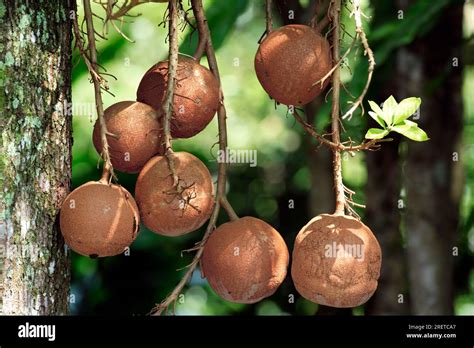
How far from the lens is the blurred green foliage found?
7.91 feet

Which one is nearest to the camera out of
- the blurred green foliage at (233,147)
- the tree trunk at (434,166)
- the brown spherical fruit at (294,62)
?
the brown spherical fruit at (294,62)

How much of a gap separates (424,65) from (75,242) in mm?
1646

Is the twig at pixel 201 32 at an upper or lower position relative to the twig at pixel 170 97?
upper

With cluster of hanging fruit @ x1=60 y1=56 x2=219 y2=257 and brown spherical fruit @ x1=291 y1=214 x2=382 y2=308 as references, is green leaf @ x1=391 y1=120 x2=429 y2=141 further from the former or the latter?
cluster of hanging fruit @ x1=60 y1=56 x2=219 y2=257

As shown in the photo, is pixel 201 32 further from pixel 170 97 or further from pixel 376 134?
pixel 376 134

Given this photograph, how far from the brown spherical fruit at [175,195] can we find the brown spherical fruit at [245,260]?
2.2 inches

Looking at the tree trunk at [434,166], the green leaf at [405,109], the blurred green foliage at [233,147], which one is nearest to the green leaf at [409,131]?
the green leaf at [405,109]

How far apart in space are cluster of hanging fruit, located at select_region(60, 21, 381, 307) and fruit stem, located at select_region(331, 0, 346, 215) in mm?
19

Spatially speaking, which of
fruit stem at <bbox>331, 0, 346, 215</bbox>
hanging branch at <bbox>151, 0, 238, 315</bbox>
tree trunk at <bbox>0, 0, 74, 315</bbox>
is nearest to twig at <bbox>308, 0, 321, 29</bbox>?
fruit stem at <bbox>331, 0, 346, 215</bbox>

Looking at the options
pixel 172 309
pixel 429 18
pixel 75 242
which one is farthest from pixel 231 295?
pixel 429 18

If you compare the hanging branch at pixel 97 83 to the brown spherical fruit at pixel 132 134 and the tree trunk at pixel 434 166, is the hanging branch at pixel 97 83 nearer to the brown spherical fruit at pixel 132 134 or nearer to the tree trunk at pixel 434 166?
the brown spherical fruit at pixel 132 134

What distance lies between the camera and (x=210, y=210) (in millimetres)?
1394

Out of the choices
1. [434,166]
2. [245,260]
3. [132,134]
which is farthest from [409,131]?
[434,166]

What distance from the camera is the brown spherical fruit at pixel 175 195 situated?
1.33 m
